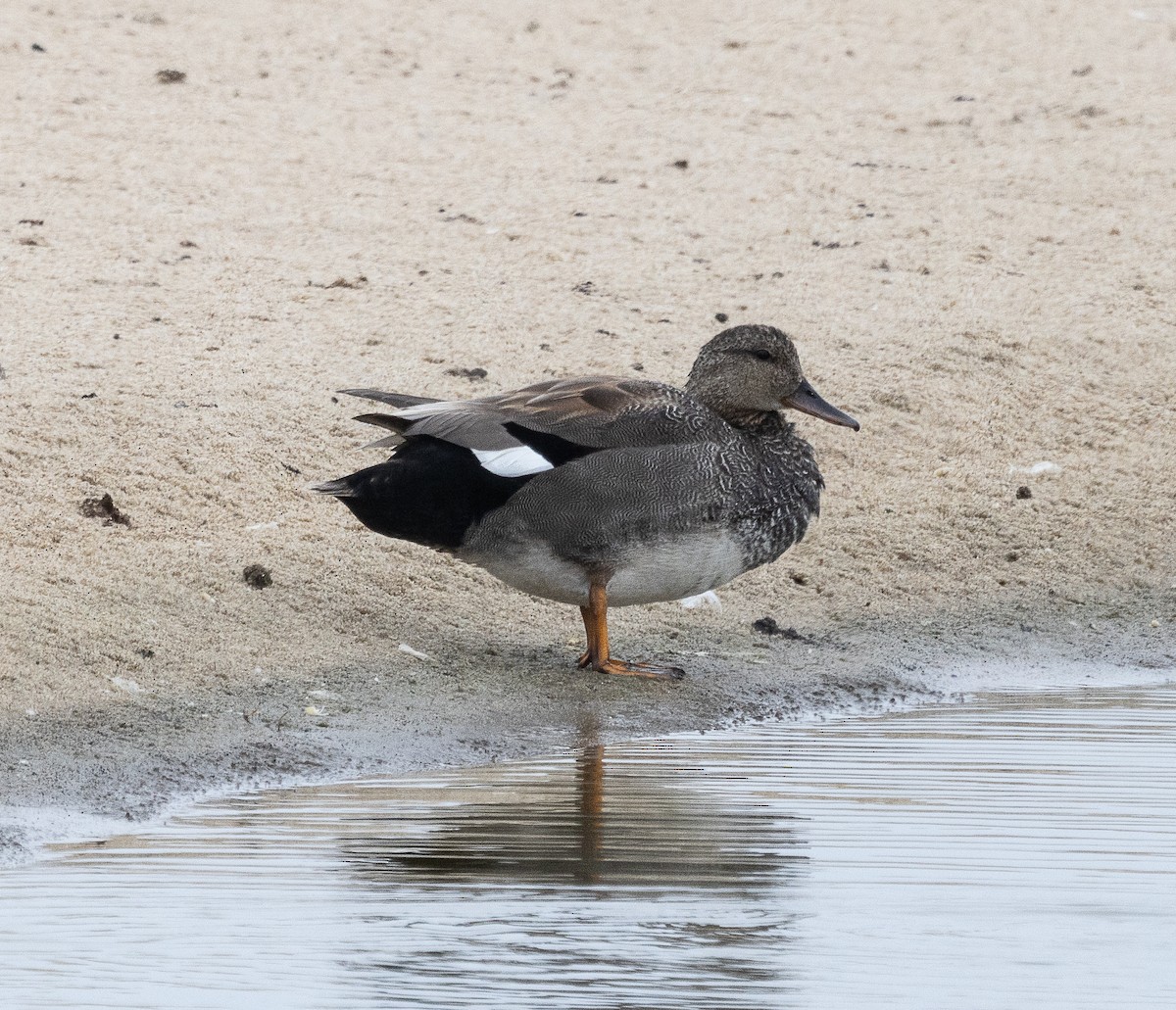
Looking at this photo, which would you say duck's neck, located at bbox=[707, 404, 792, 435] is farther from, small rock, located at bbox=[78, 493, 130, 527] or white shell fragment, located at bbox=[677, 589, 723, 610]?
small rock, located at bbox=[78, 493, 130, 527]

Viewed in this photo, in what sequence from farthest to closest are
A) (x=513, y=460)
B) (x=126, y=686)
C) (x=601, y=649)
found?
(x=601, y=649)
(x=513, y=460)
(x=126, y=686)

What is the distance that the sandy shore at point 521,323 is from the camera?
6.97 metres

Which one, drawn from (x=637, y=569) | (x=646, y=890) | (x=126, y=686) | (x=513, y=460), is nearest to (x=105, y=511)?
(x=126, y=686)

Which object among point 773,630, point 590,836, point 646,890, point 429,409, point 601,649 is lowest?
point 773,630

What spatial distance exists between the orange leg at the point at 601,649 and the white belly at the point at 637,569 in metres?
0.04

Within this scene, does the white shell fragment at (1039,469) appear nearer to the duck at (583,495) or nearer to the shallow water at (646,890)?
the duck at (583,495)

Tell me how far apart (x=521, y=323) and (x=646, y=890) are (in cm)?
543

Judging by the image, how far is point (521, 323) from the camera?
1015 cm

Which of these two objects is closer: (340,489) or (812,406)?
(340,489)

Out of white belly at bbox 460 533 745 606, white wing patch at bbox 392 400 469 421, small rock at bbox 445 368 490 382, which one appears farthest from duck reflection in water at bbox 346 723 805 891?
small rock at bbox 445 368 490 382

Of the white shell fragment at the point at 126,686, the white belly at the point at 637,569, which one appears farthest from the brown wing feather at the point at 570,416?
the white shell fragment at the point at 126,686

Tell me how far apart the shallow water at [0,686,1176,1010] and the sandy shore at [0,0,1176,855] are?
0.56 meters

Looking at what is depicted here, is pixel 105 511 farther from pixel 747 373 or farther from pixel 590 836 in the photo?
pixel 590 836

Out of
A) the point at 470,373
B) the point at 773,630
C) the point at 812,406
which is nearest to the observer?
the point at 812,406
